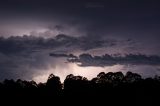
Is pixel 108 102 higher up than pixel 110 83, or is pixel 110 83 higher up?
pixel 110 83

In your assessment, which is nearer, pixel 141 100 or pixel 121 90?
pixel 141 100

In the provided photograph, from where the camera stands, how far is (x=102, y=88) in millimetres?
149500

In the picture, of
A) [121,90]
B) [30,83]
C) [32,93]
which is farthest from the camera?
[30,83]

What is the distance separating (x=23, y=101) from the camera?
14575 cm

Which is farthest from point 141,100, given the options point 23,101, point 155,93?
point 23,101

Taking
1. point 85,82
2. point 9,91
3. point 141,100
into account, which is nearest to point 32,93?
point 9,91

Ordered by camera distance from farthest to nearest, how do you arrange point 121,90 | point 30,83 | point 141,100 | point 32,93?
1. point 30,83
2. point 32,93
3. point 121,90
4. point 141,100

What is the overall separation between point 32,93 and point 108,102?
3668 centimetres

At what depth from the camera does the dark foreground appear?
135125mm

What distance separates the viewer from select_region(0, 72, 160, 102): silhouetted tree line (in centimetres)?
13675

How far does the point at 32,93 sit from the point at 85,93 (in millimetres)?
24734

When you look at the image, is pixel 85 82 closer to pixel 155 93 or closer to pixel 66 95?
pixel 66 95

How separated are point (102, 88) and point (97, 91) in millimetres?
4548

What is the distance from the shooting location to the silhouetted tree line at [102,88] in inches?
5384
